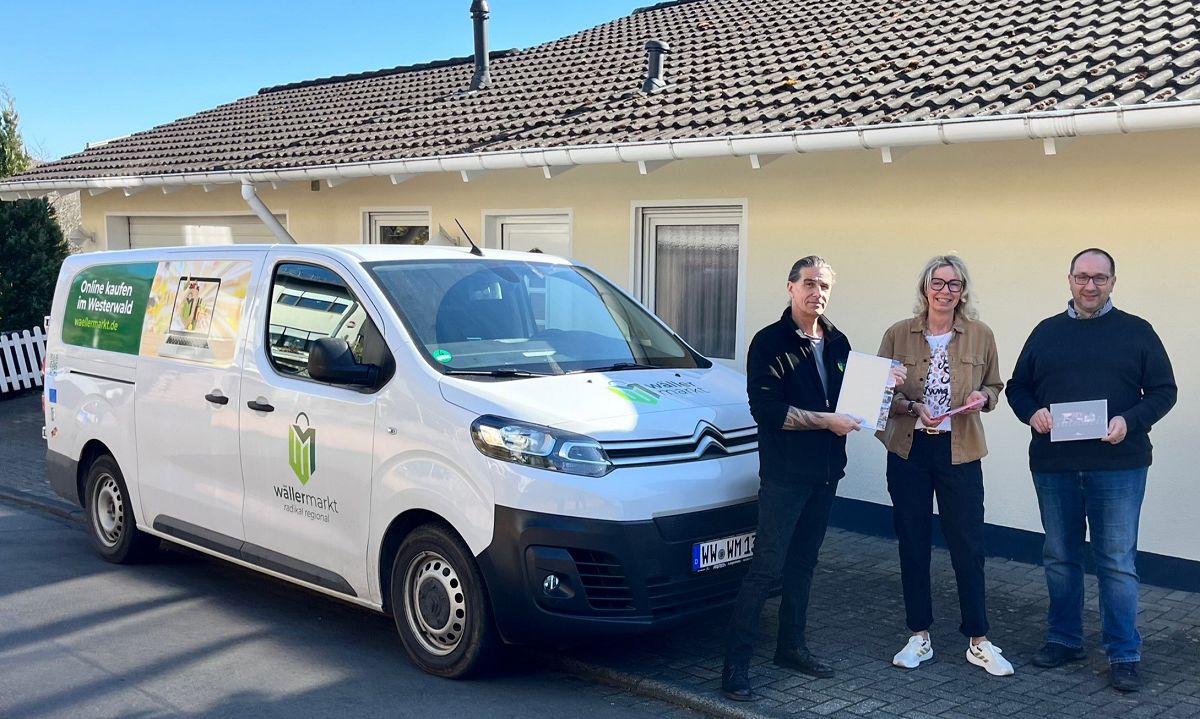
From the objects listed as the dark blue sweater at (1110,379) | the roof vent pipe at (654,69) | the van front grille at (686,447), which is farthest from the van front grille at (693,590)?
the roof vent pipe at (654,69)

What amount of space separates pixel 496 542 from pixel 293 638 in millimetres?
1672

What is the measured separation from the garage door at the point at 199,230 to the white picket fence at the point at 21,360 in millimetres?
2163

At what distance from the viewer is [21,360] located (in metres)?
15.8

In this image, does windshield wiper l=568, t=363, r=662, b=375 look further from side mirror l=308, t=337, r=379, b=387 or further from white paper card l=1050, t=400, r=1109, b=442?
white paper card l=1050, t=400, r=1109, b=442

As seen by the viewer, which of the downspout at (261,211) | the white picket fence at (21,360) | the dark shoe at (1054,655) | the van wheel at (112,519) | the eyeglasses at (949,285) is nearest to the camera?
the eyeglasses at (949,285)

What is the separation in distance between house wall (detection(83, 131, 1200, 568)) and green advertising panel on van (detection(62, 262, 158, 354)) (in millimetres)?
3836

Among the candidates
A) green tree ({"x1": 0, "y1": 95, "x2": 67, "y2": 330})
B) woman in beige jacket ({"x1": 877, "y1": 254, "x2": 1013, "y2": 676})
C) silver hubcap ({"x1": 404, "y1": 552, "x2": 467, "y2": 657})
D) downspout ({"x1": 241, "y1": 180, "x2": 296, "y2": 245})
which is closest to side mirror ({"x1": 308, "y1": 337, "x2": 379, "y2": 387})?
silver hubcap ({"x1": 404, "y1": 552, "x2": 467, "y2": 657})

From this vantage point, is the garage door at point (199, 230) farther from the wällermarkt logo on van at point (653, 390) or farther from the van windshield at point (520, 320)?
the wällermarkt logo on van at point (653, 390)

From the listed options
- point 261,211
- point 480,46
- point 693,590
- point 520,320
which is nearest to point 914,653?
point 693,590

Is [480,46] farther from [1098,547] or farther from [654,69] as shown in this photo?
Answer: [1098,547]

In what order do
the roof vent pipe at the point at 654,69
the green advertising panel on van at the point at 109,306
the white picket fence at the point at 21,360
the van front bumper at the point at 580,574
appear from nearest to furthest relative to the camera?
the van front bumper at the point at 580,574, the green advertising panel on van at the point at 109,306, the roof vent pipe at the point at 654,69, the white picket fence at the point at 21,360

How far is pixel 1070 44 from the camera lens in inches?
309

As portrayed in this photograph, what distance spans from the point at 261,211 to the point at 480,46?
3.56 meters

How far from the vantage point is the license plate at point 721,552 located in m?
4.97
